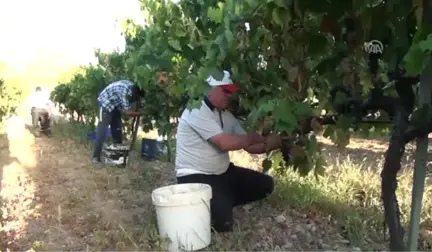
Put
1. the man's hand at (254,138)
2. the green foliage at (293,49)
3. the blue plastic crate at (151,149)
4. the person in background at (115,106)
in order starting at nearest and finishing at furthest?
the green foliage at (293,49) < the man's hand at (254,138) < the person in background at (115,106) < the blue plastic crate at (151,149)

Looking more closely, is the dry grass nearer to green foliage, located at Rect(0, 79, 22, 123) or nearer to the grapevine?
the grapevine

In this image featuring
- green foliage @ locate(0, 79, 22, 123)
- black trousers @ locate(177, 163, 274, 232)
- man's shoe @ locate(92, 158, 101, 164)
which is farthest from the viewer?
green foliage @ locate(0, 79, 22, 123)

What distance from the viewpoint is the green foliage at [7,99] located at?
1209cm

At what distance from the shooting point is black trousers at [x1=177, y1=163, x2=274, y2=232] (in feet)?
13.4

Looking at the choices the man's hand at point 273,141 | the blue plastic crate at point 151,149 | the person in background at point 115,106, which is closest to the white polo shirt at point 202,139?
the man's hand at point 273,141

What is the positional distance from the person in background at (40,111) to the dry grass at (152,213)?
5.78 meters

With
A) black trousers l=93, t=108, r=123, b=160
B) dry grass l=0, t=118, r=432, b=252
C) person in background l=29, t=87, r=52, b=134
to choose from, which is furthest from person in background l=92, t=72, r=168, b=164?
person in background l=29, t=87, r=52, b=134

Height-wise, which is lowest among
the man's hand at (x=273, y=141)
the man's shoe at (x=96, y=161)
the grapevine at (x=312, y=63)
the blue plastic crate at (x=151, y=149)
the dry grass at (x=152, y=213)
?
the dry grass at (x=152, y=213)

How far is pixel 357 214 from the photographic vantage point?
4.32m

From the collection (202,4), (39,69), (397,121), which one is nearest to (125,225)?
(202,4)

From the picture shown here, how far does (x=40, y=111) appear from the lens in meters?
12.4

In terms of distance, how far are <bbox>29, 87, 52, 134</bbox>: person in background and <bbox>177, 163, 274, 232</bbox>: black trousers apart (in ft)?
28.6

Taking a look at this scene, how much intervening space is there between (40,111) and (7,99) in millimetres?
692

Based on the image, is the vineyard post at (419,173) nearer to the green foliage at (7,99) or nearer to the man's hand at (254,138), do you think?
the man's hand at (254,138)
